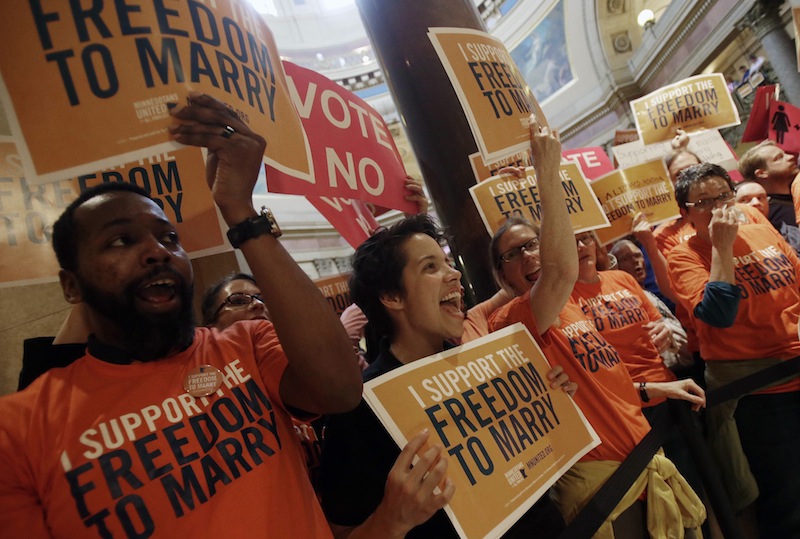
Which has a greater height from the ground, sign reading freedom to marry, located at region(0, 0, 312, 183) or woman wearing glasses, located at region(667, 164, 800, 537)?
sign reading freedom to marry, located at region(0, 0, 312, 183)

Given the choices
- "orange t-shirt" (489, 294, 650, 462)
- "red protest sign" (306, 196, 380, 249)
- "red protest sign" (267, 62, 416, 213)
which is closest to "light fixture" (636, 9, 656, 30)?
"red protest sign" (267, 62, 416, 213)

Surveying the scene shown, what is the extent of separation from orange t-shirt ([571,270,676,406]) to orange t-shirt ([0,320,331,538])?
154cm

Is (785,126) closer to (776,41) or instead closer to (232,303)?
(232,303)

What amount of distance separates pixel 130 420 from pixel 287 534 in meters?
0.38

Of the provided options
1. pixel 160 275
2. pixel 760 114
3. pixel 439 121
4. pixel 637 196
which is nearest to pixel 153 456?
pixel 160 275

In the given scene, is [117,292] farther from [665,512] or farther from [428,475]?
[665,512]

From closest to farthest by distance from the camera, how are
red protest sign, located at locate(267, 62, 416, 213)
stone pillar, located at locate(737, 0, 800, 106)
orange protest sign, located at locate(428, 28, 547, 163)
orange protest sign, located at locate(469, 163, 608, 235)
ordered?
orange protest sign, located at locate(428, 28, 547, 163) → red protest sign, located at locate(267, 62, 416, 213) → orange protest sign, located at locate(469, 163, 608, 235) → stone pillar, located at locate(737, 0, 800, 106)

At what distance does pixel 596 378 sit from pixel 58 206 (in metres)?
1.80

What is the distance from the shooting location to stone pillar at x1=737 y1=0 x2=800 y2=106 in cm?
702

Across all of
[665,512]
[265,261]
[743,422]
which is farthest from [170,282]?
[743,422]

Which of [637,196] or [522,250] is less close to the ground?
[637,196]

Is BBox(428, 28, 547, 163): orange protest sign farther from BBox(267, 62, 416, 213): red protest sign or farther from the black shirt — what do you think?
the black shirt

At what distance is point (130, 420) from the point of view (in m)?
0.88

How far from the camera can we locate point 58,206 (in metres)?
1.19
